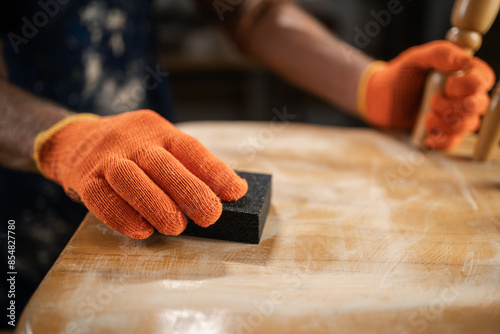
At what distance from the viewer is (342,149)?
0.83 metres

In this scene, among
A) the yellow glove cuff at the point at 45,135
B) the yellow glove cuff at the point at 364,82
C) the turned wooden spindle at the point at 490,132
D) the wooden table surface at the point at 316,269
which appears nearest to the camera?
the wooden table surface at the point at 316,269

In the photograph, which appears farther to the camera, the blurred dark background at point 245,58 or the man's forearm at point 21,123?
the blurred dark background at point 245,58

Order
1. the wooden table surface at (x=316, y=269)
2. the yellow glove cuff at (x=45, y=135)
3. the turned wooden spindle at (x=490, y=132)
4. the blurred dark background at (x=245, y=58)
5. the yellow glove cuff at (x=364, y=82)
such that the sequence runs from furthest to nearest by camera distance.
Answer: the blurred dark background at (x=245, y=58) → the yellow glove cuff at (x=364, y=82) → the turned wooden spindle at (x=490, y=132) → the yellow glove cuff at (x=45, y=135) → the wooden table surface at (x=316, y=269)

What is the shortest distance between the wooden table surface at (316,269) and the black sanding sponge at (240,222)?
1 cm

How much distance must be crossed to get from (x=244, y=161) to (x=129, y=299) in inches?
15.7

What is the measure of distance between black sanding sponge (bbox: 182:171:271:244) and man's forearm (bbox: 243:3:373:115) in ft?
1.59

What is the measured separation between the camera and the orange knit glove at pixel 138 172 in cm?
49

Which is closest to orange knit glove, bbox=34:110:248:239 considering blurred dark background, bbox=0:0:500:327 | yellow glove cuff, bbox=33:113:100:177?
yellow glove cuff, bbox=33:113:100:177

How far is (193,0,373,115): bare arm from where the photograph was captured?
0.91 metres

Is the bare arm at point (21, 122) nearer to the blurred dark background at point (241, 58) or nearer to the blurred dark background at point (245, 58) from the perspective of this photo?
the blurred dark background at point (245, 58)

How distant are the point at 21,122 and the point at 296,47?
686mm

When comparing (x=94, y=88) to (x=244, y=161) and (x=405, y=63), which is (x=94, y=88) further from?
(x=405, y=63)

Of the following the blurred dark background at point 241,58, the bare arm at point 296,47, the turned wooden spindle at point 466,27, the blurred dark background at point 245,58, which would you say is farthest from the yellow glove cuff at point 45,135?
the blurred dark background at point 241,58

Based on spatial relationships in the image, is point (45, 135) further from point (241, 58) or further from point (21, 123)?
point (241, 58)
